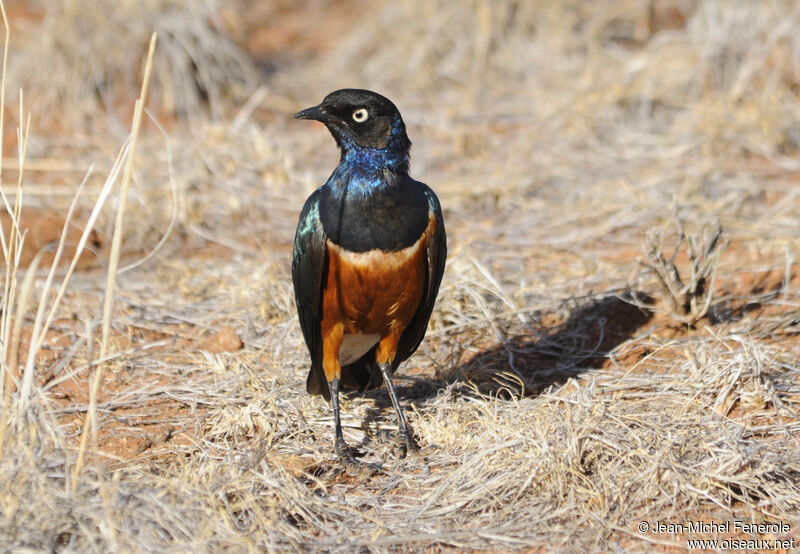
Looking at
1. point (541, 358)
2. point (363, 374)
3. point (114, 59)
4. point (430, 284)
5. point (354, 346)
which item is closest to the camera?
point (430, 284)

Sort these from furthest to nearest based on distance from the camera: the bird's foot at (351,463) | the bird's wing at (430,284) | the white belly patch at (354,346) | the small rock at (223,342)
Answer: the small rock at (223,342) → the white belly patch at (354,346) → the bird's wing at (430,284) → the bird's foot at (351,463)

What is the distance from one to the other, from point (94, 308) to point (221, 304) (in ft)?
2.40

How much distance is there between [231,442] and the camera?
400 cm

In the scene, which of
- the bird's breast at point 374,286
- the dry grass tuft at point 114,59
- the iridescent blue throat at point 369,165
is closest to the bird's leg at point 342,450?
the bird's breast at point 374,286

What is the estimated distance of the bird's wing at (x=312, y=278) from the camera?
3967mm

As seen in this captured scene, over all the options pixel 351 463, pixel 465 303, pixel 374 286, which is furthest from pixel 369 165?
pixel 465 303

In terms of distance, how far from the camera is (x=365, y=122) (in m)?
3.98

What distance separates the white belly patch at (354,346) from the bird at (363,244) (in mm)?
72

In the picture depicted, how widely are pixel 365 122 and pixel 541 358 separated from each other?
1.74 m

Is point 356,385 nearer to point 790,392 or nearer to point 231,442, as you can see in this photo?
point 231,442

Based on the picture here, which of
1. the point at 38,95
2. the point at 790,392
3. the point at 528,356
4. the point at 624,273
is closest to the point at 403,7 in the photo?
the point at 38,95

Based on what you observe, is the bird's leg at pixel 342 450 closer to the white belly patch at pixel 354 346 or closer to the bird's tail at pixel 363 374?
the white belly patch at pixel 354 346

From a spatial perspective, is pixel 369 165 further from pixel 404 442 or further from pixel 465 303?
pixel 465 303

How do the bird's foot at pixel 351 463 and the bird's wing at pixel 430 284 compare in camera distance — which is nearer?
the bird's foot at pixel 351 463
